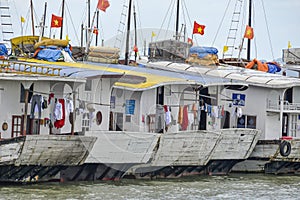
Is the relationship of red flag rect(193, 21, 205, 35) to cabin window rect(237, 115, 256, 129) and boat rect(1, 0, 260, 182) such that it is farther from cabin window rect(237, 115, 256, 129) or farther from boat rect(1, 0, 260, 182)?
boat rect(1, 0, 260, 182)

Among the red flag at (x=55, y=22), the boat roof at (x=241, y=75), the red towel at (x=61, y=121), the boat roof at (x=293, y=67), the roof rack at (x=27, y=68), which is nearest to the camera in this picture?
the red towel at (x=61, y=121)

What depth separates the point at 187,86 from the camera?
2798cm

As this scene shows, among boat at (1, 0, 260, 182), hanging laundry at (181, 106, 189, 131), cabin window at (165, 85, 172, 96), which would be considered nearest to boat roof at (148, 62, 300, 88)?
boat at (1, 0, 260, 182)

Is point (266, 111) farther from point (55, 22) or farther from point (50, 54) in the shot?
point (55, 22)

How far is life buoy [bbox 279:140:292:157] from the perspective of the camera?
1157 inches

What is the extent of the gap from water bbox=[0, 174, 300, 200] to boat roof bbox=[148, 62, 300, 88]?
15.6ft

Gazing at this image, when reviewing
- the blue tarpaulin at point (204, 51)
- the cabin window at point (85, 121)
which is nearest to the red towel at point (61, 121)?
the cabin window at point (85, 121)

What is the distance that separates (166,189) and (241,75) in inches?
394

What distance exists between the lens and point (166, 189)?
24.3m

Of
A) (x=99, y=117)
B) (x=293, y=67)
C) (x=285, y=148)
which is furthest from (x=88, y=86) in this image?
(x=293, y=67)

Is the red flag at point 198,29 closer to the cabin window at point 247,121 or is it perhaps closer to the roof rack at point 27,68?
the cabin window at point 247,121

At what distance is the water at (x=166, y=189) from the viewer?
21969 mm

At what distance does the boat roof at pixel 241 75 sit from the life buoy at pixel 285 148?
2754 mm

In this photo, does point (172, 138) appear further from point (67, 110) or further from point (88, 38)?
point (88, 38)
